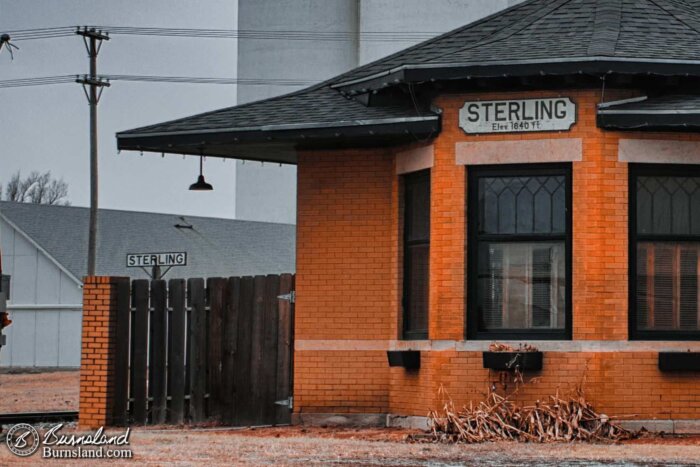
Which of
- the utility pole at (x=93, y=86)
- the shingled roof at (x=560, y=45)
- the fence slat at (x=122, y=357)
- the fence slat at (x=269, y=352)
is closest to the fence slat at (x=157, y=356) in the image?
the fence slat at (x=122, y=357)

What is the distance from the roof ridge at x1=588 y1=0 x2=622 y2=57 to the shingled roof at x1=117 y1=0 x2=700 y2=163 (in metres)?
0.01

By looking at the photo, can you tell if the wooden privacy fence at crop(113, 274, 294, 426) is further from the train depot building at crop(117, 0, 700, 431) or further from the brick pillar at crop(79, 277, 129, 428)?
the train depot building at crop(117, 0, 700, 431)

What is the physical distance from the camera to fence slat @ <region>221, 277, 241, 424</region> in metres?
17.5

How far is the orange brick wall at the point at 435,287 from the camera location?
14875mm

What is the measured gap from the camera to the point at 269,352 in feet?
56.8

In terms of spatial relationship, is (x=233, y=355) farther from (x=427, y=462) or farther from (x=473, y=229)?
(x=427, y=462)

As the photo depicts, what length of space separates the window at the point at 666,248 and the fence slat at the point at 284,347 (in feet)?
14.6

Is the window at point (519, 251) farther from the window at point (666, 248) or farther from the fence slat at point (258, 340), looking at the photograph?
the fence slat at point (258, 340)

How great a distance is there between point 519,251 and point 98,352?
555 cm

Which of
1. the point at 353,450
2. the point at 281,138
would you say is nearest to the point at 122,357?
the point at 281,138

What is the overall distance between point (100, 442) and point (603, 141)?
20.6ft

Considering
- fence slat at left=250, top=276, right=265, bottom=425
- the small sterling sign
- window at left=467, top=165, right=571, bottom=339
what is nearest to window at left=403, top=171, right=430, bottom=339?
window at left=467, top=165, right=571, bottom=339

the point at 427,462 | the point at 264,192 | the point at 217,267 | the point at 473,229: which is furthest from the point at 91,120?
the point at 427,462

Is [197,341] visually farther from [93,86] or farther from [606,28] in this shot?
[93,86]
